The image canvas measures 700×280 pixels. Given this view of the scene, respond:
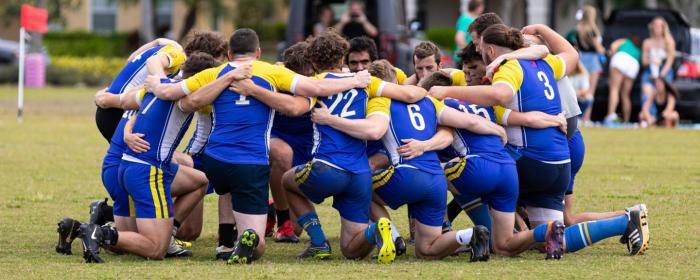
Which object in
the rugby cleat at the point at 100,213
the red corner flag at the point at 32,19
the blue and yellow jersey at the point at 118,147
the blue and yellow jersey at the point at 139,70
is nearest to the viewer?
the blue and yellow jersey at the point at 118,147

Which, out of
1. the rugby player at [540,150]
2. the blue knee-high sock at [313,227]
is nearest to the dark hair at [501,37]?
the rugby player at [540,150]

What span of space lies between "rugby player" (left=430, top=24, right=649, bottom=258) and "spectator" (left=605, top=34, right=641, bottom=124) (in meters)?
12.9

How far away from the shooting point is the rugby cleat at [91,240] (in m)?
8.28

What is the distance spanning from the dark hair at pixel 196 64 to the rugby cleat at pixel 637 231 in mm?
2989

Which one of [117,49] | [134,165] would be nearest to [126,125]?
[134,165]

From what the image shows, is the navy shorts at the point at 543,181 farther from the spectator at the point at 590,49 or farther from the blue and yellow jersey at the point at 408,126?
the spectator at the point at 590,49

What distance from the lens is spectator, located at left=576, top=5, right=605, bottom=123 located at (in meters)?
22.3

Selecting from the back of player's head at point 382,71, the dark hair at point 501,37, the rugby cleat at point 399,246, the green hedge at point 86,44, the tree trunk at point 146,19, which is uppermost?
the dark hair at point 501,37

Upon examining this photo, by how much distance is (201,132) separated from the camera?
364 inches

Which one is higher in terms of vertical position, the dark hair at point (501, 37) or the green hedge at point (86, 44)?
the dark hair at point (501, 37)

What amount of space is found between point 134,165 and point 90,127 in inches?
525

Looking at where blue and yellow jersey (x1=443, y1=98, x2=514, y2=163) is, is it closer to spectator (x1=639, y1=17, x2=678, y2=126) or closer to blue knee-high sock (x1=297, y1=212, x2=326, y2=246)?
blue knee-high sock (x1=297, y1=212, x2=326, y2=246)

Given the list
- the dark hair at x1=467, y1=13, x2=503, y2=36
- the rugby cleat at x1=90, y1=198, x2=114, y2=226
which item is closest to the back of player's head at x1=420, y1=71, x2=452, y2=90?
the dark hair at x1=467, y1=13, x2=503, y2=36

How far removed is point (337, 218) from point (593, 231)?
316 cm
